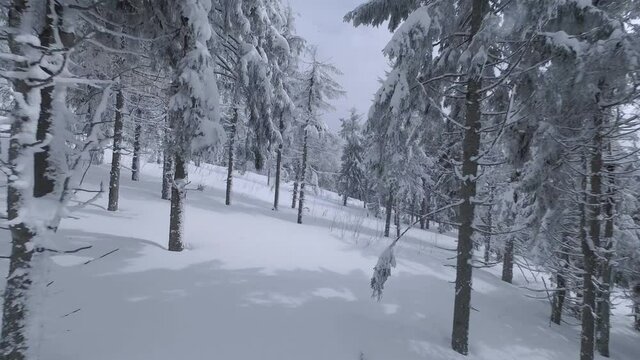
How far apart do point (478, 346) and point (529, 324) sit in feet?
12.6

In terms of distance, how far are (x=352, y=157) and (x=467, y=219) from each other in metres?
32.9

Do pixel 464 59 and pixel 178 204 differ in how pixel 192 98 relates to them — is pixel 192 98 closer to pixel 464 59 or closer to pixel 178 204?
pixel 178 204

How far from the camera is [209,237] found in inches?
454

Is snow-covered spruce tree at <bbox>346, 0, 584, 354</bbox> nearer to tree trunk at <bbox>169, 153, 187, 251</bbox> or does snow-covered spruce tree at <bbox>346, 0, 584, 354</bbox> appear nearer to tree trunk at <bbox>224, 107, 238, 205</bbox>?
tree trunk at <bbox>169, 153, 187, 251</bbox>

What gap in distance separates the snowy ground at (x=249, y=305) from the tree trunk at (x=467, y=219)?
47 centimetres

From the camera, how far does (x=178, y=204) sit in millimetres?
9055

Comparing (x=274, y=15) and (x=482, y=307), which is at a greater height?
(x=274, y=15)

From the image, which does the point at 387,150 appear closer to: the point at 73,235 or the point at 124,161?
the point at 73,235

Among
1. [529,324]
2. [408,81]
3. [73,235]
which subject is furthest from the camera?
[529,324]

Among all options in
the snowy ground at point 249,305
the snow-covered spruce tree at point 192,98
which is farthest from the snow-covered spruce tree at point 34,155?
the snow-covered spruce tree at point 192,98

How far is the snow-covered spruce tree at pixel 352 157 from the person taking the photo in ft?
118

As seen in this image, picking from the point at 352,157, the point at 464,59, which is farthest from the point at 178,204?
the point at 352,157

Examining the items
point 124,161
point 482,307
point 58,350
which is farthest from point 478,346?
point 124,161

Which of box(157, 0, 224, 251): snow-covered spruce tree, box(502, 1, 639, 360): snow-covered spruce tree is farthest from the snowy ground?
box(502, 1, 639, 360): snow-covered spruce tree
